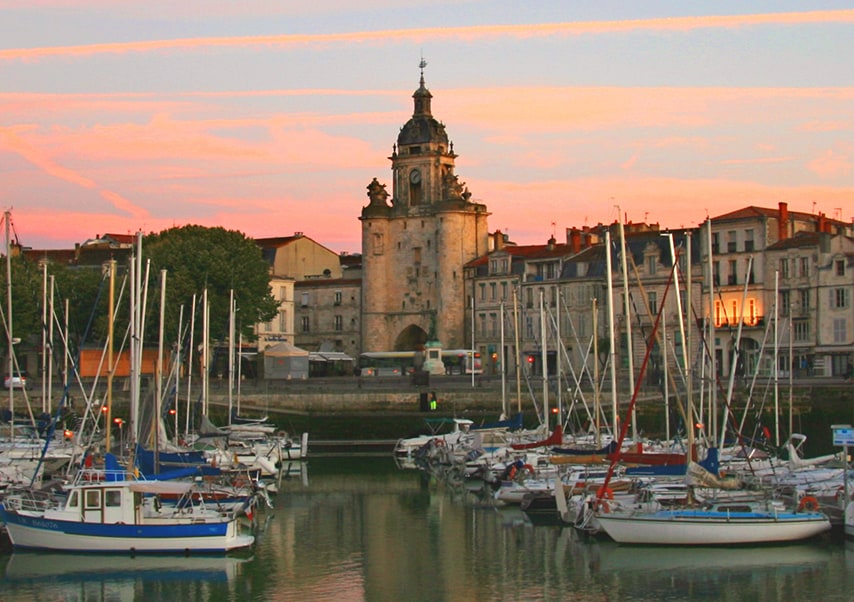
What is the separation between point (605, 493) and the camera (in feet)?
125

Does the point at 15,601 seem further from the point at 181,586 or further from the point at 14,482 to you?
the point at 14,482

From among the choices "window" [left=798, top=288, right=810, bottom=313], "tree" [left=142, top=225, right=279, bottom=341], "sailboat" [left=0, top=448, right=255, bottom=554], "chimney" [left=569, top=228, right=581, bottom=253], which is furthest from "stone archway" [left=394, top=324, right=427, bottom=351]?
→ "sailboat" [left=0, top=448, right=255, bottom=554]

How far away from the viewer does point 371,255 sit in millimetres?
106500

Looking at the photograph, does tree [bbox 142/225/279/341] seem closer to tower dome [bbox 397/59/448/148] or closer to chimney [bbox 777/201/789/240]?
tower dome [bbox 397/59/448/148]

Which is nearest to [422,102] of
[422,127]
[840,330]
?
[422,127]

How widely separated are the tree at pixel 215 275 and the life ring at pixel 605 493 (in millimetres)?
45837

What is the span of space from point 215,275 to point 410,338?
72.2 feet

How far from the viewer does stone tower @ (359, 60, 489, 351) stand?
103812 millimetres

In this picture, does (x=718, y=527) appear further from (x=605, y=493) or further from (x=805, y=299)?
(x=805, y=299)

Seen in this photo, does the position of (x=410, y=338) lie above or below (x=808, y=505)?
above

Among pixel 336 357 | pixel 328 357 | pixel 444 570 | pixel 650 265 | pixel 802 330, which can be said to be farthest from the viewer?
pixel 336 357

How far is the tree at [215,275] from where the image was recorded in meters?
85.4

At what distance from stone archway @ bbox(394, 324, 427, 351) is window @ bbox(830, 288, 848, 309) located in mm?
30998

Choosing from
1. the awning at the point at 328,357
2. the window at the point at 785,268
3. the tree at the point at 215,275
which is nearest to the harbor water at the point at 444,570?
the tree at the point at 215,275
